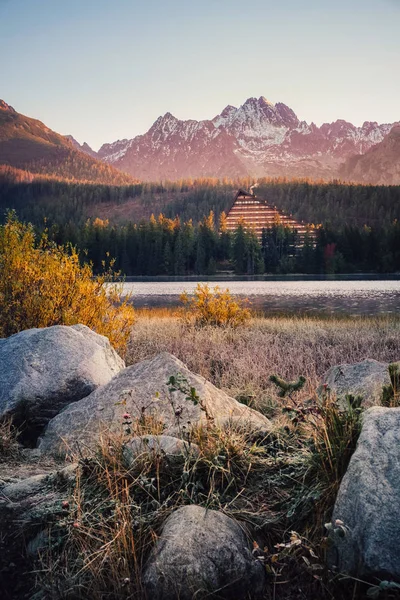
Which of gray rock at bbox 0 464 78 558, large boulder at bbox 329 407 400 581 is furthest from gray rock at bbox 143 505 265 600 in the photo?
gray rock at bbox 0 464 78 558

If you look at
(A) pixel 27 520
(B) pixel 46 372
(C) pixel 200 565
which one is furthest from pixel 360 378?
(A) pixel 27 520

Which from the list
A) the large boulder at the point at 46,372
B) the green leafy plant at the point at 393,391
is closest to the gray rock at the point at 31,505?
the large boulder at the point at 46,372

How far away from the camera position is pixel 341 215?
197125 mm

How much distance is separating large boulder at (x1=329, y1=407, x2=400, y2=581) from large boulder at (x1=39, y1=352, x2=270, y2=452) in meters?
2.60

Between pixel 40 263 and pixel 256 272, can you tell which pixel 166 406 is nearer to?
pixel 40 263

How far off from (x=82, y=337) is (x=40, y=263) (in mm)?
4862

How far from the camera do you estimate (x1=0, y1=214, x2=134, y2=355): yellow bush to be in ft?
39.7

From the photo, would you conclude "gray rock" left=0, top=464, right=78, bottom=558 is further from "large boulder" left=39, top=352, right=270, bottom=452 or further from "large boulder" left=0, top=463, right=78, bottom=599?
"large boulder" left=39, top=352, right=270, bottom=452

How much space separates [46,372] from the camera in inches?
313

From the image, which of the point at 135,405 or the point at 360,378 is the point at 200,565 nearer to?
the point at 135,405

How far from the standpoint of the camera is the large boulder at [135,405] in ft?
21.0

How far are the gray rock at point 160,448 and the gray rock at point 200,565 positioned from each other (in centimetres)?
76

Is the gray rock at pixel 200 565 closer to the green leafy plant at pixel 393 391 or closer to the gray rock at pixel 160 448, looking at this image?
the gray rock at pixel 160 448

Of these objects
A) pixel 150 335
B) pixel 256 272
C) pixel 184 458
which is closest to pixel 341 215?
pixel 256 272
